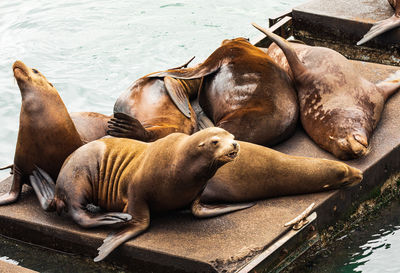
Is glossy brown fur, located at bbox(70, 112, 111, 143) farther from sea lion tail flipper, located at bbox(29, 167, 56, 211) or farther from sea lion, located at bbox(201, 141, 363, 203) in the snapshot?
sea lion, located at bbox(201, 141, 363, 203)

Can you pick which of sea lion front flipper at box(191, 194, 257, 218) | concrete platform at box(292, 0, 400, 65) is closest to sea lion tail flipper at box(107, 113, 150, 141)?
sea lion front flipper at box(191, 194, 257, 218)

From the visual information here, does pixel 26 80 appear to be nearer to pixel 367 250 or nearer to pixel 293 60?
pixel 293 60

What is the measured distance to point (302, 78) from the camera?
196 inches

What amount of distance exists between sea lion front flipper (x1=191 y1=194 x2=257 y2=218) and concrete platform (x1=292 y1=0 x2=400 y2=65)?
301cm

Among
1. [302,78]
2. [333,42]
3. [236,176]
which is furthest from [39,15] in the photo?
[236,176]

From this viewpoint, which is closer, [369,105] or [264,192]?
[264,192]

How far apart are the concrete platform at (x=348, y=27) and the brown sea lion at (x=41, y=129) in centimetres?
326

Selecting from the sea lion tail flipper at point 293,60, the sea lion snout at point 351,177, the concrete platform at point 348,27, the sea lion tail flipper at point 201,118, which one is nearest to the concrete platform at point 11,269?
the sea lion tail flipper at point 201,118

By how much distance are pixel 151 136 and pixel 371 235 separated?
5.20ft

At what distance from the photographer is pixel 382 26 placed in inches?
245

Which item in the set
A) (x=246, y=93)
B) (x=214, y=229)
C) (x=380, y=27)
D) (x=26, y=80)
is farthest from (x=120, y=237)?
(x=380, y=27)

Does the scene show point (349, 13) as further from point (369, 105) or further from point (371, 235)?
point (371, 235)

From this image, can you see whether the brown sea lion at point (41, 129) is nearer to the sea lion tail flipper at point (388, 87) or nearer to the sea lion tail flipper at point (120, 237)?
the sea lion tail flipper at point (120, 237)

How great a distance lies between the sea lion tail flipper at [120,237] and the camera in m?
3.76
